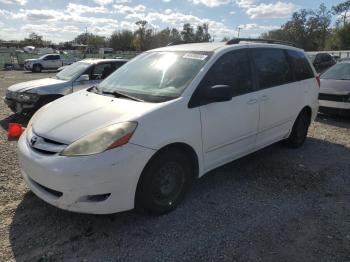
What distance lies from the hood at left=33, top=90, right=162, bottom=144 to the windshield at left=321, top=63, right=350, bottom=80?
7.71 meters

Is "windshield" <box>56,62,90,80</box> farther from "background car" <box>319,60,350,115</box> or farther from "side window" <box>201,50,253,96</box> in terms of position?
"background car" <box>319,60,350,115</box>

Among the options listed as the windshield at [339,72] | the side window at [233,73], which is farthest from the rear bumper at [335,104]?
the side window at [233,73]

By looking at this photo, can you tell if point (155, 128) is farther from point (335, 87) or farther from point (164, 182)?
point (335, 87)

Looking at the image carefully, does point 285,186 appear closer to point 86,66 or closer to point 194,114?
point 194,114

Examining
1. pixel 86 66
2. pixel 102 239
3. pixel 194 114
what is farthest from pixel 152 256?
pixel 86 66

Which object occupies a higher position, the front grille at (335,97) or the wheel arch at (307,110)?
the wheel arch at (307,110)

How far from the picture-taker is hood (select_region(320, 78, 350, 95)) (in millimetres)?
8688

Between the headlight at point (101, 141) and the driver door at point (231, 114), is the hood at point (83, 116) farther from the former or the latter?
the driver door at point (231, 114)

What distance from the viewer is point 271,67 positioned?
5.15 meters

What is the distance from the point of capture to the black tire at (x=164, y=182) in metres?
3.39

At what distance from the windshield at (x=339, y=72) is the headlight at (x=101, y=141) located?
8.08m

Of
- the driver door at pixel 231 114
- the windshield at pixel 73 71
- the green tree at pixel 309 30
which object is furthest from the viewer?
the green tree at pixel 309 30

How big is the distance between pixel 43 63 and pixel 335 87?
2921 centimetres

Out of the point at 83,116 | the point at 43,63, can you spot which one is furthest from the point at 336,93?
the point at 43,63
